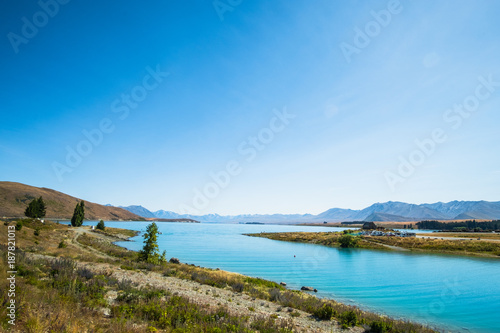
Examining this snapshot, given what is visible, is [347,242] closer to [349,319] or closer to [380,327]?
[349,319]

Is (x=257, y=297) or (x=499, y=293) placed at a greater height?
(x=257, y=297)

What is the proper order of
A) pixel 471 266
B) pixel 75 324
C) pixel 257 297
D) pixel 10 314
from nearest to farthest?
pixel 10 314
pixel 75 324
pixel 257 297
pixel 471 266

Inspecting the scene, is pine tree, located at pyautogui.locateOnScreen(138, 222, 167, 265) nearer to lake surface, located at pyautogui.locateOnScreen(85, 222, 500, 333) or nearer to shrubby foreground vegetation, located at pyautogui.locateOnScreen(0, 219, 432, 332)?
shrubby foreground vegetation, located at pyautogui.locateOnScreen(0, 219, 432, 332)

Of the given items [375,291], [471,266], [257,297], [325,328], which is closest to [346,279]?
[375,291]

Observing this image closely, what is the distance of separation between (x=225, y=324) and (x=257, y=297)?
10.5m

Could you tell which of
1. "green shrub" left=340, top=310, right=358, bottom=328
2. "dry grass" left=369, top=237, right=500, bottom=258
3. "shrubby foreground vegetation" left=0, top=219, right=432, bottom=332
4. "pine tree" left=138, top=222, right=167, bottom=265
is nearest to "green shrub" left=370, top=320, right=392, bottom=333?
"shrubby foreground vegetation" left=0, top=219, right=432, bottom=332

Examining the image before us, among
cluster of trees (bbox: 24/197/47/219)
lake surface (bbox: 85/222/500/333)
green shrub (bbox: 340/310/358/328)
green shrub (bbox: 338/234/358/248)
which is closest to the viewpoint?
green shrub (bbox: 340/310/358/328)

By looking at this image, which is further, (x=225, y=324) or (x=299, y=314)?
(x=299, y=314)

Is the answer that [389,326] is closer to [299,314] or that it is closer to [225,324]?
[299,314]

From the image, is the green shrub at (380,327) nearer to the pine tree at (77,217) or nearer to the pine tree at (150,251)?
the pine tree at (150,251)

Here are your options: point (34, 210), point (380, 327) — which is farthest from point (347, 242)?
point (34, 210)

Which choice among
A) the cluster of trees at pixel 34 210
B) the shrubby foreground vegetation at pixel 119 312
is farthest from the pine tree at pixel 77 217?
the shrubby foreground vegetation at pixel 119 312

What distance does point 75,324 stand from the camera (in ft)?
24.6

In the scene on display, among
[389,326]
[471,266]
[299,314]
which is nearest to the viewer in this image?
[389,326]
